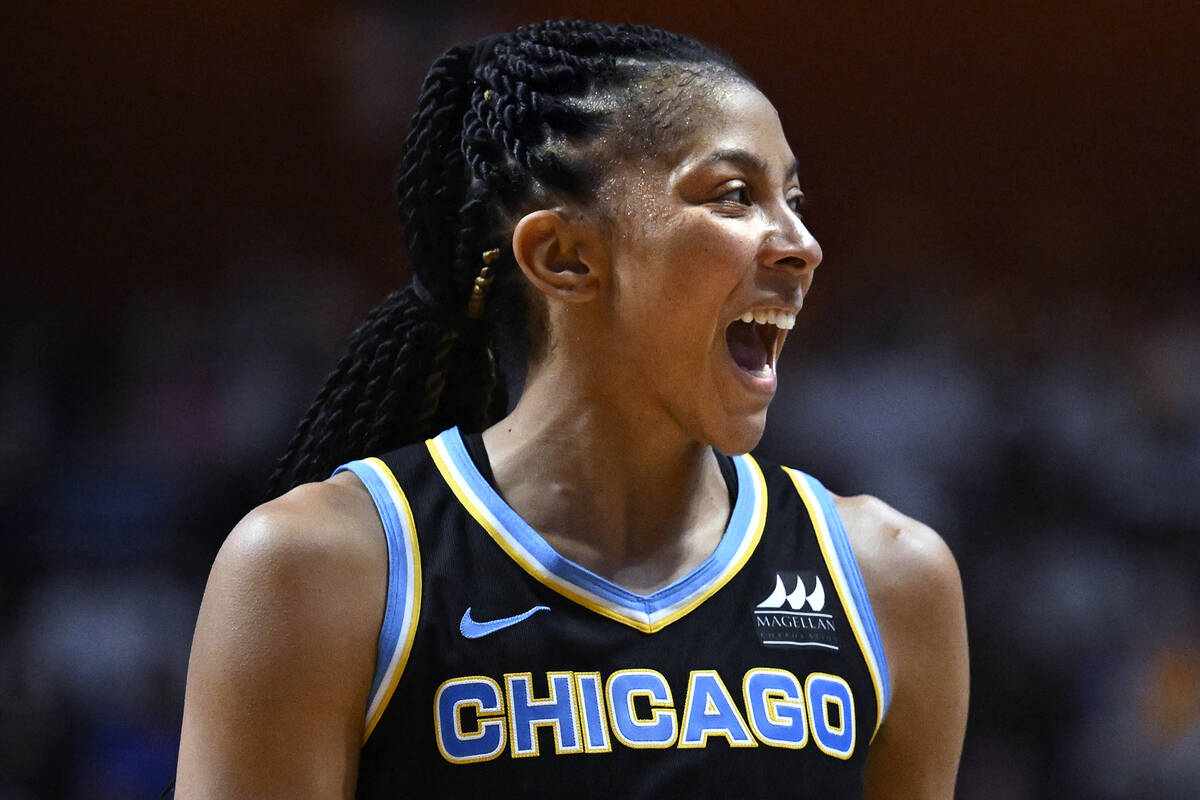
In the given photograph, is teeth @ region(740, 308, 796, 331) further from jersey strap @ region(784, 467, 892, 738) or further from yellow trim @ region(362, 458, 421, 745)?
yellow trim @ region(362, 458, 421, 745)

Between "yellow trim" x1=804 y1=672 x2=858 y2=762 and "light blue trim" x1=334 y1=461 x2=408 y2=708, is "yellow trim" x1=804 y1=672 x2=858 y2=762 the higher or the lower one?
the lower one

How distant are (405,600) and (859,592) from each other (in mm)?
548

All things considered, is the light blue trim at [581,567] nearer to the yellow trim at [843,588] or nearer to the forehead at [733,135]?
the yellow trim at [843,588]

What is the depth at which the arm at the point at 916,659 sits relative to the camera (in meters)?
1.74

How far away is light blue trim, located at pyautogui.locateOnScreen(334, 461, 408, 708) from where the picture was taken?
150 cm

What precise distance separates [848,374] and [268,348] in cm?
173

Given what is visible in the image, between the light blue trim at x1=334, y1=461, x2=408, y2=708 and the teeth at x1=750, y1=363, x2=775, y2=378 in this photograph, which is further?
the teeth at x1=750, y1=363, x2=775, y2=378

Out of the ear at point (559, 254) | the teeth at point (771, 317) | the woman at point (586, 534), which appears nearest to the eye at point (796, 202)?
the woman at point (586, 534)

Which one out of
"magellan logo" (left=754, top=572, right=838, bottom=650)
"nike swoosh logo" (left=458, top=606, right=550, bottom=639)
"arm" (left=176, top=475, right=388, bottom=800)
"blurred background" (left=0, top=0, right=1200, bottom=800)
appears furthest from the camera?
"blurred background" (left=0, top=0, right=1200, bottom=800)

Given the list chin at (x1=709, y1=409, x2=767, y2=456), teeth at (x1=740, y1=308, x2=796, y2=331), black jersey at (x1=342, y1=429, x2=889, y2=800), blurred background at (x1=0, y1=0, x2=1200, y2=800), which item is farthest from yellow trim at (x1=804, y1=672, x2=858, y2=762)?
blurred background at (x1=0, y1=0, x2=1200, y2=800)

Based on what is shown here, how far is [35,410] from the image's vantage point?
12.9 ft

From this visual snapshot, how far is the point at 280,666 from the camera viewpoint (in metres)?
1.45

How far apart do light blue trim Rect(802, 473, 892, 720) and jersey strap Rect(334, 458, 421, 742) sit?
1.71 feet

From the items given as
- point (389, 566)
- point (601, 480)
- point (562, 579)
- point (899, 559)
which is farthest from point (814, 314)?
point (389, 566)
